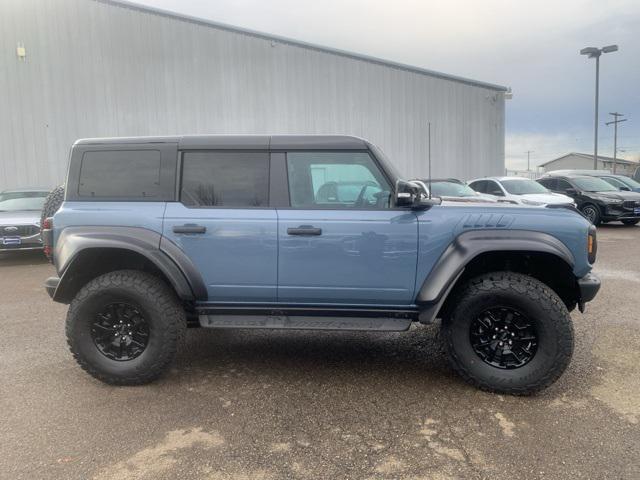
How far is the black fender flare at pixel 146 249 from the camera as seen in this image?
3.38 m

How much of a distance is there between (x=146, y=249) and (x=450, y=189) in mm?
9844

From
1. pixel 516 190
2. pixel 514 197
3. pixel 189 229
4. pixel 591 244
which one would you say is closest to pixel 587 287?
pixel 591 244

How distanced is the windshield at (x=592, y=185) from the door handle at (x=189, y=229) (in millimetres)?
14293

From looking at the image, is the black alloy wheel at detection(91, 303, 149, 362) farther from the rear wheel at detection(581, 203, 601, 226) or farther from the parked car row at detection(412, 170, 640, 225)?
the rear wheel at detection(581, 203, 601, 226)

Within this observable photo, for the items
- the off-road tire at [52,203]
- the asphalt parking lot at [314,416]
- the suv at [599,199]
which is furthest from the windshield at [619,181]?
the off-road tire at [52,203]

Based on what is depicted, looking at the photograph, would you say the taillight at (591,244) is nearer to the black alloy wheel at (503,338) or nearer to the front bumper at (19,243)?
the black alloy wheel at (503,338)

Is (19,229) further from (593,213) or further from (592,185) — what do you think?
(592,185)

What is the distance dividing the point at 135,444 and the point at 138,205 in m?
1.70

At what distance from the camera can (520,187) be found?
43.4 feet

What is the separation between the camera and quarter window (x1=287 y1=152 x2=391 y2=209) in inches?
136

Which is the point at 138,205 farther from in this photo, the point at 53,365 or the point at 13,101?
the point at 13,101

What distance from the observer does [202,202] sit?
3520 mm

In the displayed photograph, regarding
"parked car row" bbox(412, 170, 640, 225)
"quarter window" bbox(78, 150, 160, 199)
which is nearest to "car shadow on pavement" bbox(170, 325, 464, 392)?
"quarter window" bbox(78, 150, 160, 199)

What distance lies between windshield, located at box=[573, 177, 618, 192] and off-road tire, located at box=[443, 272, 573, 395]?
13062 millimetres
